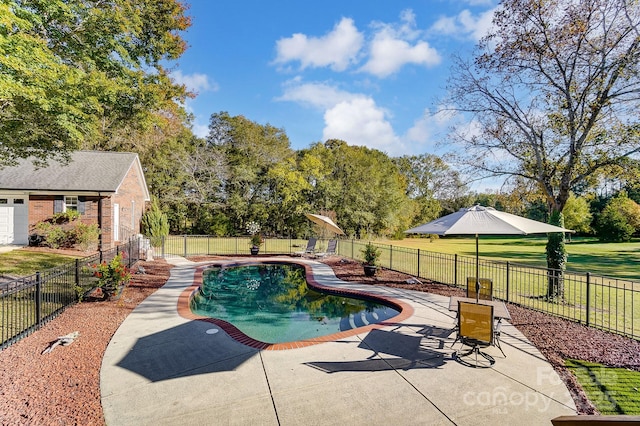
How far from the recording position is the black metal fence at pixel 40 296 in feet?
18.9

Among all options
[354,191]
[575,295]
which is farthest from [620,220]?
[575,295]

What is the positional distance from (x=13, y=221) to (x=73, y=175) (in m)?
3.52

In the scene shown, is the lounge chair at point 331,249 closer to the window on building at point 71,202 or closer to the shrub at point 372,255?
the shrub at point 372,255

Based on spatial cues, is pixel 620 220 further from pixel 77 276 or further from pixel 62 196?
pixel 62 196

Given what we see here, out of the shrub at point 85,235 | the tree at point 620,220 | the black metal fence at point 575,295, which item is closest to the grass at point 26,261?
the shrub at point 85,235

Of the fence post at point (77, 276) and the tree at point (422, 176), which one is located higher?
the tree at point (422, 176)

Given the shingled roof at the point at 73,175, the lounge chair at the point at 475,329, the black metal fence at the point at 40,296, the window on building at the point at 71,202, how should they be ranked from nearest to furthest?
the lounge chair at the point at 475,329
the black metal fence at the point at 40,296
the shingled roof at the point at 73,175
the window on building at the point at 71,202

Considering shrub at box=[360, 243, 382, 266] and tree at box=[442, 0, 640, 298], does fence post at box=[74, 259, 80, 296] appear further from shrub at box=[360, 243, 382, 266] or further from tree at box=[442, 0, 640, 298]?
tree at box=[442, 0, 640, 298]

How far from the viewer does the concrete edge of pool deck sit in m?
3.67

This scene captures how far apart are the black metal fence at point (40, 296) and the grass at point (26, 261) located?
3.70 metres

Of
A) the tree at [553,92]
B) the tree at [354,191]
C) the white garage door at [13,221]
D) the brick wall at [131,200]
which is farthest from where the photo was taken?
the tree at [354,191]

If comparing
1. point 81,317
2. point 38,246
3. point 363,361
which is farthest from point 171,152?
point 363,361

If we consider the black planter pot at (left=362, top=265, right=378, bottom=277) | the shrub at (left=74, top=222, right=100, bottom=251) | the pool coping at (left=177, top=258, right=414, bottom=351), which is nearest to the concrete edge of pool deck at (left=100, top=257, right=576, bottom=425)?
the pool coping at (left=177, top=258, right=414, bottom=351)

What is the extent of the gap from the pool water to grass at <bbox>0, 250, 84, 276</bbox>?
19.8 ft
